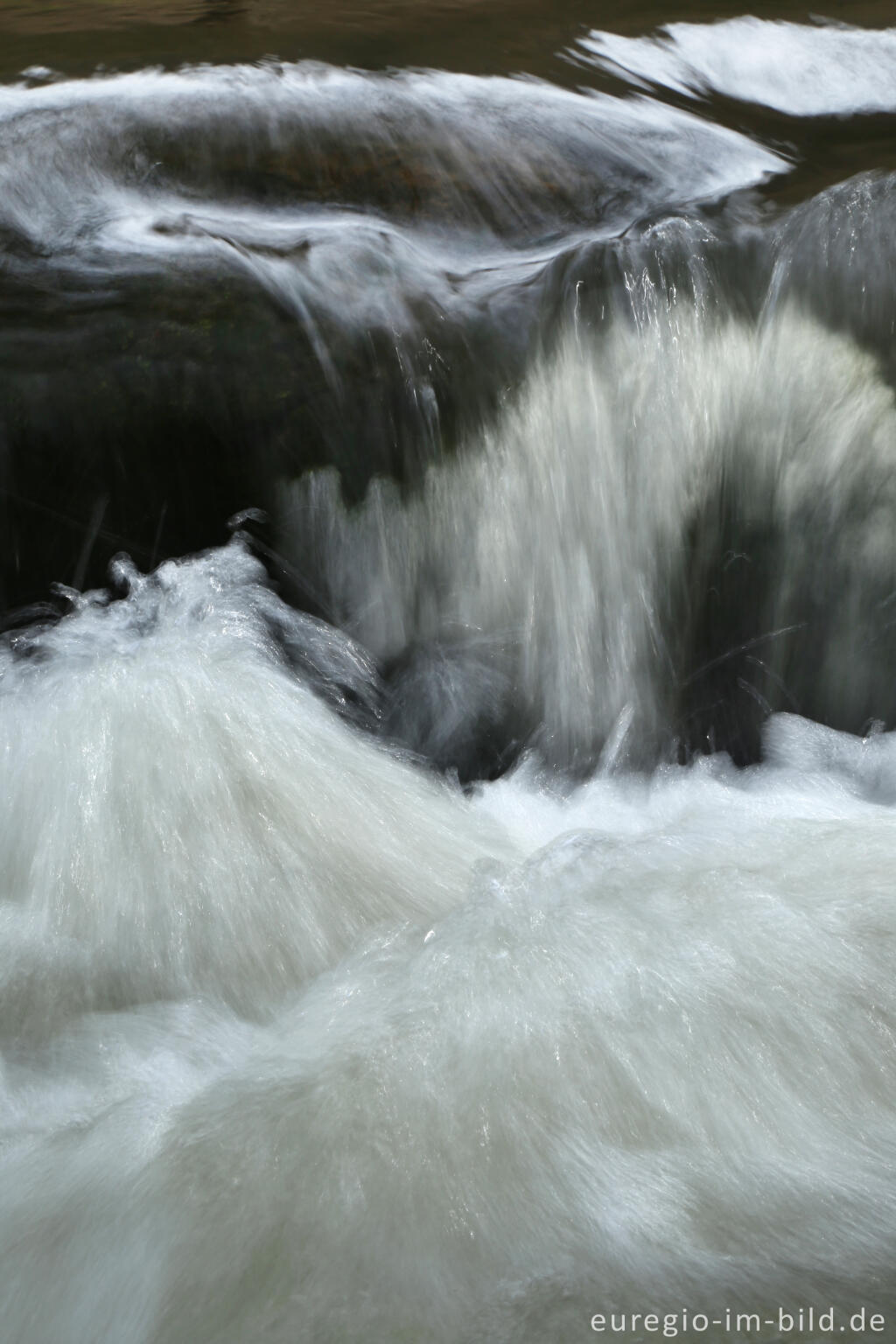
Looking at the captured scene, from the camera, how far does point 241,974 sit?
199 cm

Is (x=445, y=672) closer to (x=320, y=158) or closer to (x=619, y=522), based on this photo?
(x=619, y=522)

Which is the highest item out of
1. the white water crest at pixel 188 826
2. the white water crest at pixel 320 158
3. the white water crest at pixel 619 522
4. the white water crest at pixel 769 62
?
the white water crest at pixel 769 62

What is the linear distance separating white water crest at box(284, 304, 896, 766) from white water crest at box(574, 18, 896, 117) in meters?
1.26

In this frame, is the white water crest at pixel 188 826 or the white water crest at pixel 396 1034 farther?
the white water crest at pixel 188 826

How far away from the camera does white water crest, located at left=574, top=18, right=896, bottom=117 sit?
3.50 m

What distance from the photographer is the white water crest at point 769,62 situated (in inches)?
138

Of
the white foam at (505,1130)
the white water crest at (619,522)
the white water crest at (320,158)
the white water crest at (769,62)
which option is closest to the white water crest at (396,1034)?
the white foam at (505,1130)

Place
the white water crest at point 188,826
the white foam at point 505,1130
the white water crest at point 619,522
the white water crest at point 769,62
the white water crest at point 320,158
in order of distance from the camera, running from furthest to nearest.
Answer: the white water crest at point 769,62
the white water crest at point 320,158
the white water crest at point 619,522
the white water crest at point 188,826
the white foam at point 505,1130

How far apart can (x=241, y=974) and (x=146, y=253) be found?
5.39 feet

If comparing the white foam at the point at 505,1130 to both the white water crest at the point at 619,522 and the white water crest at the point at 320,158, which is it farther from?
the white water crest at the point at 320,158

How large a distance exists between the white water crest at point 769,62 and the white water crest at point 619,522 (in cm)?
126

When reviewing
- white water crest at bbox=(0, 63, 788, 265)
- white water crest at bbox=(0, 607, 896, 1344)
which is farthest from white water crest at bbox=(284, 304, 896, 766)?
white water crest at bbox=(0, 63, 788, 265)

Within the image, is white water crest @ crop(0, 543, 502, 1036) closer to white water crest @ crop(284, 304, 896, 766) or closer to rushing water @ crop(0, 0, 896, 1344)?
rushing water @ crop(0, 0, 896, 1344)

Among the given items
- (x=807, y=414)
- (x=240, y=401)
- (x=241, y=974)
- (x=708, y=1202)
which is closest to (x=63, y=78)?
(x=240, y=401)
